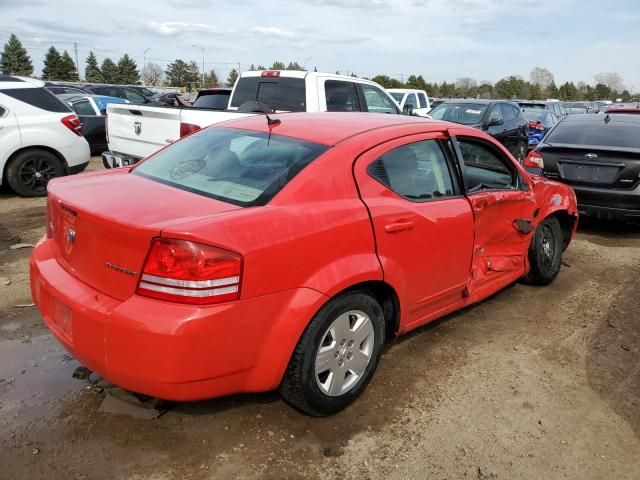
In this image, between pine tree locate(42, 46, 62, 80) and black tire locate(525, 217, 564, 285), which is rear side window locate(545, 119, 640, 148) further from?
pine tree locate(42, 46, 62, 80)

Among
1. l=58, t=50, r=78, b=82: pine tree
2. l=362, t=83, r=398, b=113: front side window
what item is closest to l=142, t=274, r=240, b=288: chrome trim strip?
l=362, t=83, r=398, b=113: front side window

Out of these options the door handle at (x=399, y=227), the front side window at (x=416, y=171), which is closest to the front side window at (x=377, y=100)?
the front side window at (x=416, y=171)

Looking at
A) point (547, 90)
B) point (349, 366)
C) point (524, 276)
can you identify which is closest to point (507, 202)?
point (524, 276)

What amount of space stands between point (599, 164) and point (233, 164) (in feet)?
17.2

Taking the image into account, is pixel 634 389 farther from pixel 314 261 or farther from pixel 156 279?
pixel 156 279

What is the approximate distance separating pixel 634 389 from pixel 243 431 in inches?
92.8

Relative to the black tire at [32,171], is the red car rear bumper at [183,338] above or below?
above

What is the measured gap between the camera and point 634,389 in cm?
331

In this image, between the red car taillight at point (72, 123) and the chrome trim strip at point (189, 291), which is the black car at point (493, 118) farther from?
the chrome trim strip at point (189, 291)

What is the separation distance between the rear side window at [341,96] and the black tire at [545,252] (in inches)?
149

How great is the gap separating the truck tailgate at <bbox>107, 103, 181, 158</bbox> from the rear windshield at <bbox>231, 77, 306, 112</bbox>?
5.59 ft

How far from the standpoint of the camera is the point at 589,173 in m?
6.69

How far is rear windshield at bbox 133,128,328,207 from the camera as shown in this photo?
2.81 m

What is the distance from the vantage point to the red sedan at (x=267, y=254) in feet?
7.62
